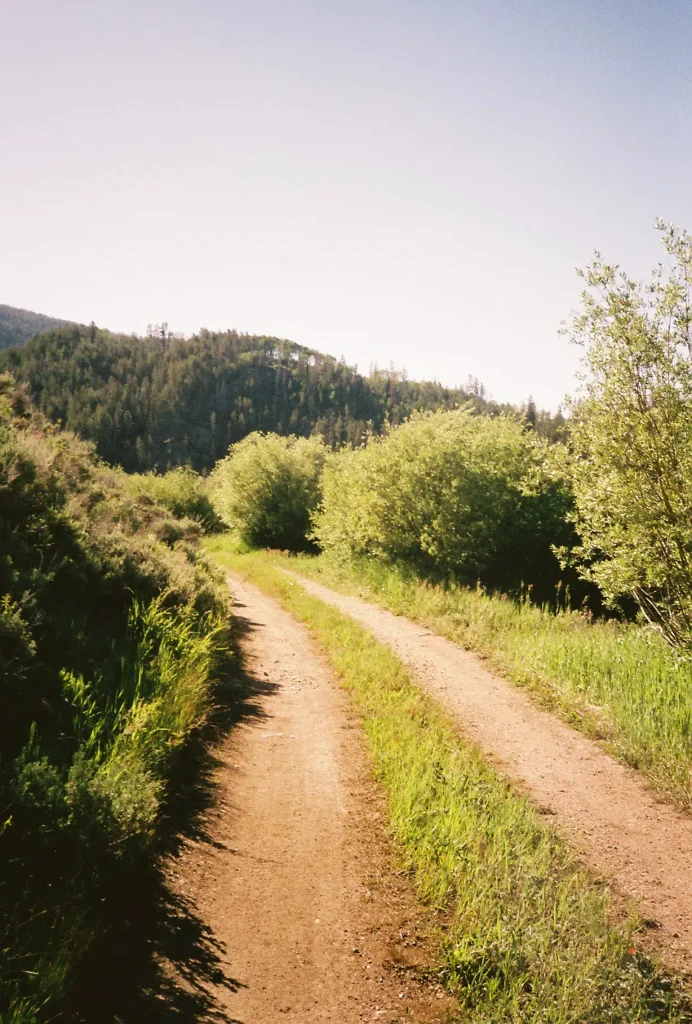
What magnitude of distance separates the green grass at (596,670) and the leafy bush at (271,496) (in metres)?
23.0

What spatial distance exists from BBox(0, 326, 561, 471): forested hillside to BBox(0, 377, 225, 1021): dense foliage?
10379 centimetres

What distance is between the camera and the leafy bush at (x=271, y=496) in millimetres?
39094

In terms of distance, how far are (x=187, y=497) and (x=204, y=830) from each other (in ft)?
153

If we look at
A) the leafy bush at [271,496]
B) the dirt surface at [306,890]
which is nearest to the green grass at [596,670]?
the dirt surface at [306,890]

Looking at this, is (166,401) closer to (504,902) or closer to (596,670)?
(596,670)

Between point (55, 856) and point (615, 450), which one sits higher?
point (615, 450)

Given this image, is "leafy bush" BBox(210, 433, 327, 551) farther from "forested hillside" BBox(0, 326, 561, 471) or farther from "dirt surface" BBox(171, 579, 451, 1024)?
"forested hillside" BBox(0, 326, 561, 471)

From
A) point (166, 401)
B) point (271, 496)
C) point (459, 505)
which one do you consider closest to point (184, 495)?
point (271, 496)

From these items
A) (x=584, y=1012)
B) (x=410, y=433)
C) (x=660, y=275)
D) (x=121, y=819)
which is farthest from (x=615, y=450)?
(x=410, y=433)

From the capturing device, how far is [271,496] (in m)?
39.4

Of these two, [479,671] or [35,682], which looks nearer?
[35,682]

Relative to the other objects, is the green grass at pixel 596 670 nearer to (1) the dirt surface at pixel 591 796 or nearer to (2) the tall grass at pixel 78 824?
(1) the dirt surface at pixel 591 796

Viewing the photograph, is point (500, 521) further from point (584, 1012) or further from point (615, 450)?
point (584, 1012)

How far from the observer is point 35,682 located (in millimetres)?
5715
